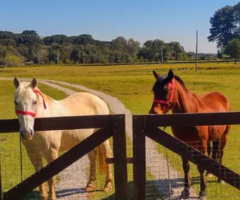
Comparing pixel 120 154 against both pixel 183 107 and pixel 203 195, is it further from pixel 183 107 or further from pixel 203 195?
pixel 203 195

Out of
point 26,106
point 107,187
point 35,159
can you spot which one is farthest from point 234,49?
point 26,106

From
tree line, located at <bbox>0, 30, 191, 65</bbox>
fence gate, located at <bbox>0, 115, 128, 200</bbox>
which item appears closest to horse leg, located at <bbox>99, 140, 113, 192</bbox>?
fence gate, located at <bbox>0, 115, 128, 200</bbox>

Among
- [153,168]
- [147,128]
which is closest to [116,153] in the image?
[147,128]

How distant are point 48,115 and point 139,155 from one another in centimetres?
195

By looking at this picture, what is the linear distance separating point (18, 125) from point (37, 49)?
145m

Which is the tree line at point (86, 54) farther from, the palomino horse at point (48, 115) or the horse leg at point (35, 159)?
the horse leg at point (35, 159)

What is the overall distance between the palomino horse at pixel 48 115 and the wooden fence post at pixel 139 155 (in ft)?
4.41

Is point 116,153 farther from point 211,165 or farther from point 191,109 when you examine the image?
point 191,109

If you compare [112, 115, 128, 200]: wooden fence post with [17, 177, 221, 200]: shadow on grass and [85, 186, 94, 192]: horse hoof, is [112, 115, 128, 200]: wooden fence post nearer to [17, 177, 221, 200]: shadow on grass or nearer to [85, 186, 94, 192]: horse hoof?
[17, 177, 221, 200]: shadow on grass

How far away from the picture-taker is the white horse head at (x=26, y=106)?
4617 millimetres

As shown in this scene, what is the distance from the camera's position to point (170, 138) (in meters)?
4.70

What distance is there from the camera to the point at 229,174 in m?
4.80

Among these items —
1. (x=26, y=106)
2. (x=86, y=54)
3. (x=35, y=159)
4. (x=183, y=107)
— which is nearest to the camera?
(x=26, y=106)

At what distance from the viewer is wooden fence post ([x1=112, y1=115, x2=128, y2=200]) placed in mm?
4699
